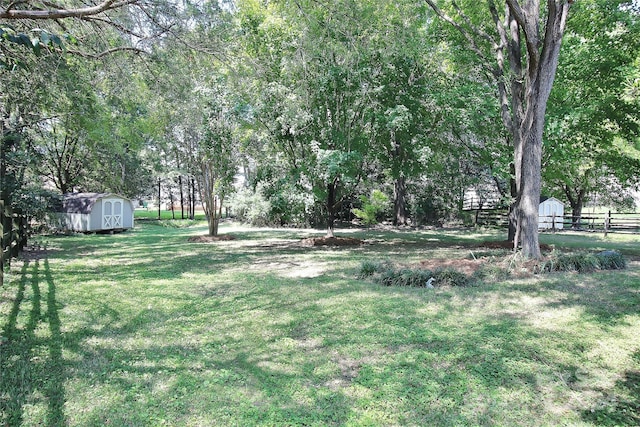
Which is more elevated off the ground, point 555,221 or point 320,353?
point 555,221

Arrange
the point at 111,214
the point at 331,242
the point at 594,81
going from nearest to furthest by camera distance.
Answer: the point at 594,81 < the point at 331,242 < the point at 111,214

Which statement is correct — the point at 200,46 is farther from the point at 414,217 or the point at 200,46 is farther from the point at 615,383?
the point at 414,217

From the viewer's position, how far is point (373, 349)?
386 centimetres

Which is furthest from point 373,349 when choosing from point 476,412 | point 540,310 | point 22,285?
point 22,285

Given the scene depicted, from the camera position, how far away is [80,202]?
61.2 feet

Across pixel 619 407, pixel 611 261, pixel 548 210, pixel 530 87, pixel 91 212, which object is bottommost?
pixel 619 407

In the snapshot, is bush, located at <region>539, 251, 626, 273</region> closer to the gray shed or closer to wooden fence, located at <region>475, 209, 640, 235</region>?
wooden fence, located at <region>475, 209, 640, 235</region>

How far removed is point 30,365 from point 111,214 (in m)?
18.3

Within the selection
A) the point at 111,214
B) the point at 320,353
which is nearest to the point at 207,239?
the point at 111,214

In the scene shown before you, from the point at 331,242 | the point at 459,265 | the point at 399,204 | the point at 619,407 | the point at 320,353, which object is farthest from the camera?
the point at 399,204

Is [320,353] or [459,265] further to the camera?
[459,265]

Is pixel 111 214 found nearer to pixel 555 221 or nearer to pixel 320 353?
pixel 320 353

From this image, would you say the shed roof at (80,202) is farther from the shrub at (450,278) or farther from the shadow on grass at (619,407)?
the shadow on grass at (619,407)

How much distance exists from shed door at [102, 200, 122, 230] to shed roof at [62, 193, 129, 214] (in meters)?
0.58
